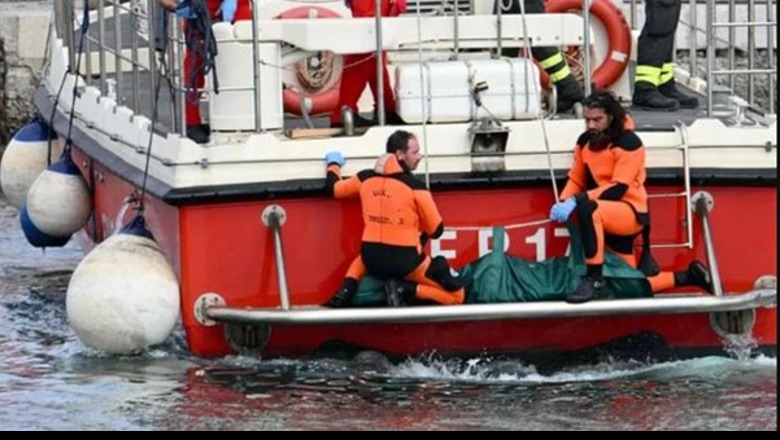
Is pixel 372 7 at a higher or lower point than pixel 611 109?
higher

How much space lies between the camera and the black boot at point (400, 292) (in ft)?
29.9

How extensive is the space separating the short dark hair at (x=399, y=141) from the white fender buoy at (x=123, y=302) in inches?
40.3

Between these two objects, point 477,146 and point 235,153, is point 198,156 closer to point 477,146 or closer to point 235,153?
point 235,153

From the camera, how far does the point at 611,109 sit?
9117 mm

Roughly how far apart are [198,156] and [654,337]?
1.96 meters

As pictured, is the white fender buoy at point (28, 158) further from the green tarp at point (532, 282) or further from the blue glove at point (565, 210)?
the blue glove at point (565, 210)

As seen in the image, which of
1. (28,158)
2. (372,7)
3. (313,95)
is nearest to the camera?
(372,7)

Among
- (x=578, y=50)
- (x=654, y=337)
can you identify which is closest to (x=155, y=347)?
(x=654, y=337)

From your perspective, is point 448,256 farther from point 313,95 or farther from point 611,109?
point 313,95

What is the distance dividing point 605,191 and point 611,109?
321mm

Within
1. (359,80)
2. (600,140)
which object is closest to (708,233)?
(600,140)

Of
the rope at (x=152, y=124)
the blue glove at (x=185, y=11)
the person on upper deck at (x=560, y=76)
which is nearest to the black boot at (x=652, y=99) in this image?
the person on upper deck at (x=560, y=76)

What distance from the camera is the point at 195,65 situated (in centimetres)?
938

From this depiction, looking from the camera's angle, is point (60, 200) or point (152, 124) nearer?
point (152, 124)
